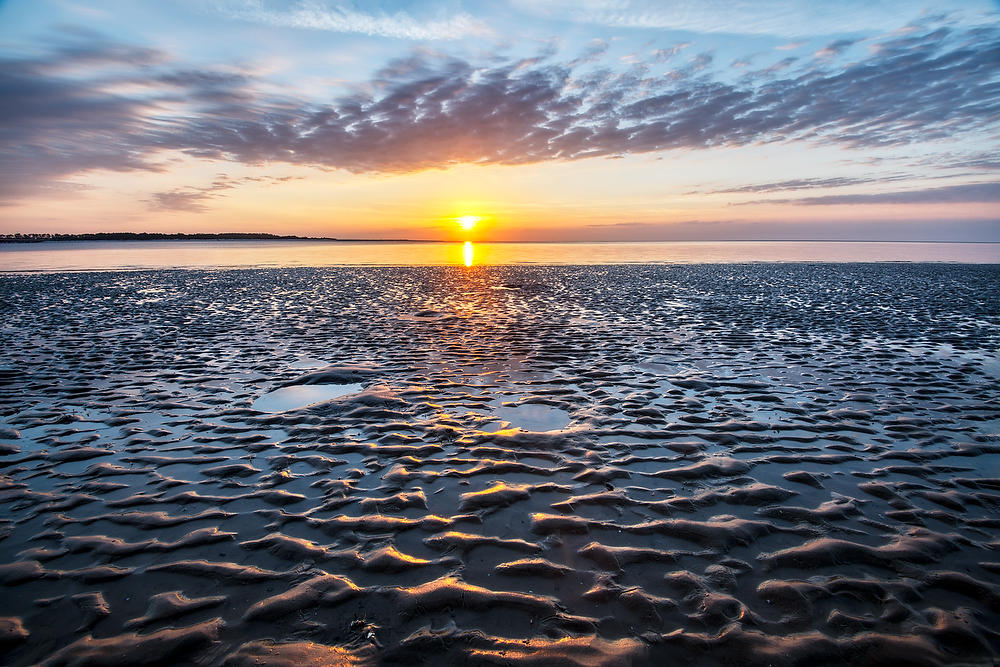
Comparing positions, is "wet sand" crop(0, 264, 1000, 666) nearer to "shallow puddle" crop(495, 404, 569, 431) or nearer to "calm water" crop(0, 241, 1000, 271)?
"shallow puddle" crop(495, 404, 569, 431)

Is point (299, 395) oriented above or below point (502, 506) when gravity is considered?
above

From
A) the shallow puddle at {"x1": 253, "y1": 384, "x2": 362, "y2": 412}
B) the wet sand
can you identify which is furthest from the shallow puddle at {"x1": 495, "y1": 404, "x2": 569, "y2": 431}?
the shallow puddle at {"x1": 253, "y1": 384, "x2": 362, "y2": 412}

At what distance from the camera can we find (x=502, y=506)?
21.3 feet

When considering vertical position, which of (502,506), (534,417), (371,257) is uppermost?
(371,257)

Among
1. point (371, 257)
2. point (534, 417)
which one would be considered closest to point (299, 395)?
point (534, 417)

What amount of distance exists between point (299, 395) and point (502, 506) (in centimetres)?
673

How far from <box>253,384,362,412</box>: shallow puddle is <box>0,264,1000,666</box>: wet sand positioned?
9cm

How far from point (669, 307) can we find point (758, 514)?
66.2ft

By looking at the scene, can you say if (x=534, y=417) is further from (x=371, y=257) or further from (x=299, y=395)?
(x=371, y=257)

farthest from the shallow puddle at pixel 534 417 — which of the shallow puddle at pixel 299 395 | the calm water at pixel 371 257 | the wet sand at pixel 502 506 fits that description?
the calm water at pixel 371 257

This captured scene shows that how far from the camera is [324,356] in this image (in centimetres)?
1495

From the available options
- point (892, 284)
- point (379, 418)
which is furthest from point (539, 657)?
point (892, 284)

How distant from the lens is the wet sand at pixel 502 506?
4.32m

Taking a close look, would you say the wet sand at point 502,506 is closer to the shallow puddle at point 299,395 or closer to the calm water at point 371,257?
the shallow puddle at point 299,395
